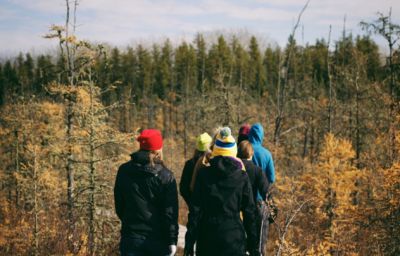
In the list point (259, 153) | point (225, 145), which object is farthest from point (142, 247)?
point (259, 153)

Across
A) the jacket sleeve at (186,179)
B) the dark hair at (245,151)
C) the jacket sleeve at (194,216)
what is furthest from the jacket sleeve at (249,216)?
the jacket sleeve at (186,179)

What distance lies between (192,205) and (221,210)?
316 millimetres

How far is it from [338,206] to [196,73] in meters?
50.3

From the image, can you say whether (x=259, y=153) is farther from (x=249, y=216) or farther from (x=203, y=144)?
(x=249, y=216)

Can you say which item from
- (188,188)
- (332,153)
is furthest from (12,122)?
(188,188)

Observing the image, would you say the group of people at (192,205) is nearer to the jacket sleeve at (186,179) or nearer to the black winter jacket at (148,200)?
the black winter jacket at (148,200)

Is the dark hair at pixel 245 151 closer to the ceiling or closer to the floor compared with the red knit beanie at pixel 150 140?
closer to the floor

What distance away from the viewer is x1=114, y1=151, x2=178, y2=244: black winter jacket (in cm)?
383

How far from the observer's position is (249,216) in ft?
12.7

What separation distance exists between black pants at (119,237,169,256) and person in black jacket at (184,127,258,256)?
276 millimetres

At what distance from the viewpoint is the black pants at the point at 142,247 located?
12.6 ft

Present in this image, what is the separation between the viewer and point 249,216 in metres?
3.87

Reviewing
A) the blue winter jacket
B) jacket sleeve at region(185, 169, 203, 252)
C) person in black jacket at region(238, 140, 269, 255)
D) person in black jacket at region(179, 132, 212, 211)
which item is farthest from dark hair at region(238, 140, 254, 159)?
jacket sleeve at region(185, 169, 203, 252)

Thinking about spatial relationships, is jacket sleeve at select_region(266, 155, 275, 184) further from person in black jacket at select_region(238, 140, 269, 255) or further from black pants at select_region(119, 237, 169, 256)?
black pants at select_region(119, 237, 169, 256)
